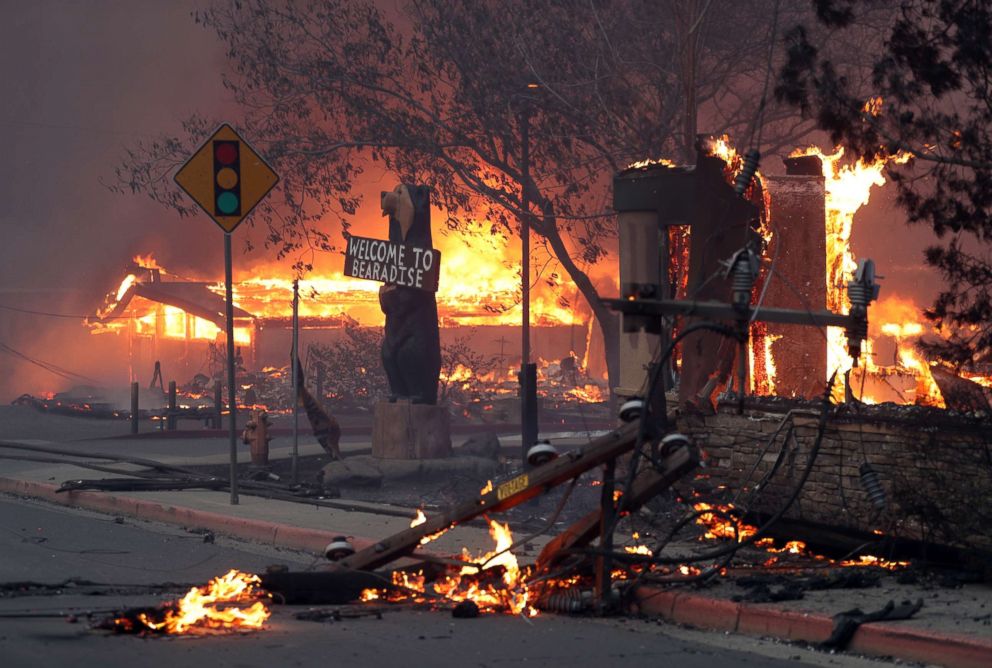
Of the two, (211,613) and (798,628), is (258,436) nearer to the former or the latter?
(211,613)

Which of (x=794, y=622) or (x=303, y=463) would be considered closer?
(x=794, y=622)

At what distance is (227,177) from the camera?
13602mm

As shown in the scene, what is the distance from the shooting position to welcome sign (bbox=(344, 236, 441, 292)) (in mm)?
19188

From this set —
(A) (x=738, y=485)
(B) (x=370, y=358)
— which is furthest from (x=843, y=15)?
(B) (x=370, y=358)

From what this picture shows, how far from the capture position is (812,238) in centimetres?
1453

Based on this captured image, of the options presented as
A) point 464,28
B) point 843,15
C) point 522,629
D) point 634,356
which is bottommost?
point 522,629

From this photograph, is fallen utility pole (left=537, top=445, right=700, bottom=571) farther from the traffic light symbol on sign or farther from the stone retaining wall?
the traffic light symbol on sign

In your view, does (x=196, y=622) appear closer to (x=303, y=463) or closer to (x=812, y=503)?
(x=812, y=503)

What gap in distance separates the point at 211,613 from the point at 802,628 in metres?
3.19

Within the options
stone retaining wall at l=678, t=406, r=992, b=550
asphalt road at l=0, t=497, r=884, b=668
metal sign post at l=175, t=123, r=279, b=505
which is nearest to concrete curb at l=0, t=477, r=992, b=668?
asphalt road at l=0, t=497, r=884, b=668

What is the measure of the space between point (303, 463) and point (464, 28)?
8.85m

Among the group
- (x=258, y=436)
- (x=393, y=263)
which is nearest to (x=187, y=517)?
(x=258, y=436)

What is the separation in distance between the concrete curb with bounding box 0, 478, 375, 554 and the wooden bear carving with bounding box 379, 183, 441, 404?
530cm

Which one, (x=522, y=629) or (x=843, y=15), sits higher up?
(x=843, y=15)
